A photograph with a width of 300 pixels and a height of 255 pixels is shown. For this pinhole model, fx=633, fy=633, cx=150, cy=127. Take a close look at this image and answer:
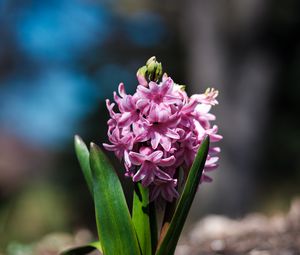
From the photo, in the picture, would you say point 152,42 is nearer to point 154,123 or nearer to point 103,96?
point 103,96

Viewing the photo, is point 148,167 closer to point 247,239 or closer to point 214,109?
point 247,239

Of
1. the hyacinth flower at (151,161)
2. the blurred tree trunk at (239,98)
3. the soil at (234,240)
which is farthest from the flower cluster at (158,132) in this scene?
the blurred tree trunk at (239,98)

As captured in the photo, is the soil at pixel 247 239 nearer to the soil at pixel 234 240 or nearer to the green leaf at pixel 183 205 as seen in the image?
the soil at pixel 234 240

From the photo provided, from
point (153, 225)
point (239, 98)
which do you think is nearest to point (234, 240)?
point (153, 225)

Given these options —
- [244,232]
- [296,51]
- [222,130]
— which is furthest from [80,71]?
[244,232]

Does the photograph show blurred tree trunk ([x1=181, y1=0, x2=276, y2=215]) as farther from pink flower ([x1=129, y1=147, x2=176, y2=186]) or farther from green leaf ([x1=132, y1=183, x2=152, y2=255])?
pink flower ([x1=129, y1=147, x2=176, y2=186])

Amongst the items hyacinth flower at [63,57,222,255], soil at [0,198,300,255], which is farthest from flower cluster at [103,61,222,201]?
soil at [0,198,300,255]

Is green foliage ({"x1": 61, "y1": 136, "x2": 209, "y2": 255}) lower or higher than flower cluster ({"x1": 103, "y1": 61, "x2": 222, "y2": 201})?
lower

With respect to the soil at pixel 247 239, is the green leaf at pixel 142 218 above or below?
below

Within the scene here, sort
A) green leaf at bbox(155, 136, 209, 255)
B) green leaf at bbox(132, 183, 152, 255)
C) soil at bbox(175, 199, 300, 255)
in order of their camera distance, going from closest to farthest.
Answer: green leaf at bbox(155, 136, 209, 255)
green leaf at bbox(132, 183, 152, 255)
soil at bbox(175, 199, 300, 255)
